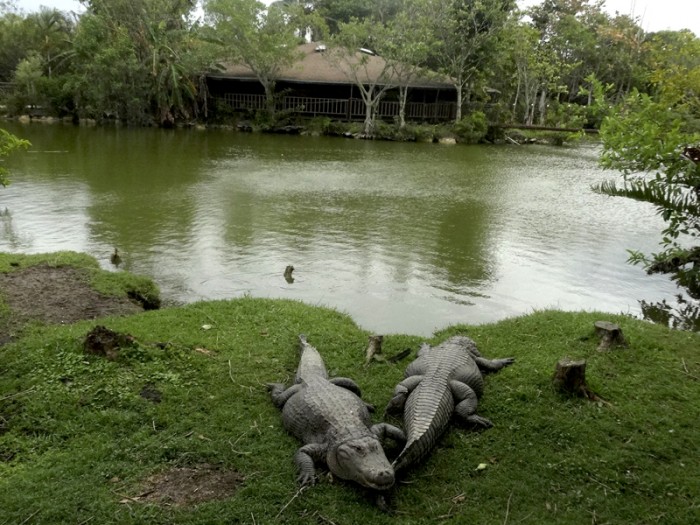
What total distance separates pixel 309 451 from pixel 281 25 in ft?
97.7

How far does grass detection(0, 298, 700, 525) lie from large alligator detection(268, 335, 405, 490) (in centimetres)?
12

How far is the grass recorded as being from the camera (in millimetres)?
3459

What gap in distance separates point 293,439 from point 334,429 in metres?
0.42

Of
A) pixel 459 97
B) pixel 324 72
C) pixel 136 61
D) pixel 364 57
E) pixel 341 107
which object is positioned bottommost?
pixel 341 107

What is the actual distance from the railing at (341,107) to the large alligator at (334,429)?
99.4 ft

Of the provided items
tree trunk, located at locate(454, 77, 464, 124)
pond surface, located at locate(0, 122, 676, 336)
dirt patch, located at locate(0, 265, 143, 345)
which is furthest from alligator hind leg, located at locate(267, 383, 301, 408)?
tree trunk, located at locate(454, 77, 464, 124)

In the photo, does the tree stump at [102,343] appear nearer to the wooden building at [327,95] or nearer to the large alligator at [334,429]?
the large alligator at [334,429]

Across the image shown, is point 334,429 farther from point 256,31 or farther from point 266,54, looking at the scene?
point 256,31

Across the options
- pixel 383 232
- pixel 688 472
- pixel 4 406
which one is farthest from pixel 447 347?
pixel 383 232

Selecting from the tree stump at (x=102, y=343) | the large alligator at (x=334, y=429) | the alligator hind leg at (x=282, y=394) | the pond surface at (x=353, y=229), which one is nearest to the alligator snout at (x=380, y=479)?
the large alligator at (x=334, y=429)

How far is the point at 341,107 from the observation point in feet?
111

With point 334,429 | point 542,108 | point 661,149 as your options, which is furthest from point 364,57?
point 334,429

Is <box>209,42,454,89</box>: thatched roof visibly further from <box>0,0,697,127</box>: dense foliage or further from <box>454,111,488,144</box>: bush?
<box>454,111,488,144</box>: bush

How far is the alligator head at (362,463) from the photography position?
3.51 metres
